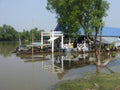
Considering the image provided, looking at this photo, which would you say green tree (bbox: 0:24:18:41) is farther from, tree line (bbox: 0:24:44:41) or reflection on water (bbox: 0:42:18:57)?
reflection on water (bbox: 0:42:18:57)

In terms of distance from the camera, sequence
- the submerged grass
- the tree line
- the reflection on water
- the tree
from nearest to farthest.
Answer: the submerged grass
the tree
the reflection on water
the tree line

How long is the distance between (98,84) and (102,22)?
1047 centimetres

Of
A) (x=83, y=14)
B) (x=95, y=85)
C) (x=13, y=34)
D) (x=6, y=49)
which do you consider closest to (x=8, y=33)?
(x=13, y=34)

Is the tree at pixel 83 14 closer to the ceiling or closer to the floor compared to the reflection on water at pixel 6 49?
closer to the ceiling

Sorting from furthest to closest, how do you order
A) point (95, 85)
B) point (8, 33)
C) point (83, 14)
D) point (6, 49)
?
point (8, 33) < point (6, 49) < point (83, 14) < point (95, 85)

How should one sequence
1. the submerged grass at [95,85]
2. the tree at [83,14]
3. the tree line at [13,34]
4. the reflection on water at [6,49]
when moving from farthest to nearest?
the tree line at [13,34] < the reflection on water at [6,49] < the tree at [83,14] < the submerged grass at [95,85]

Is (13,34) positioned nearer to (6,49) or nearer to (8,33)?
(8,33)

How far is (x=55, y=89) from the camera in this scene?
1466 cm

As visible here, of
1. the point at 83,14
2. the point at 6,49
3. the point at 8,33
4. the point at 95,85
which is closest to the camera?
the point at 95,85

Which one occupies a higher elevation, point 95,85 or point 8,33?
point 8,33

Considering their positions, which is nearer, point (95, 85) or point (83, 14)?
point (95, 85)

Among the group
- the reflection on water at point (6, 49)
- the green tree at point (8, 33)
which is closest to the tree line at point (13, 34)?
the green tree at point (8, 33)

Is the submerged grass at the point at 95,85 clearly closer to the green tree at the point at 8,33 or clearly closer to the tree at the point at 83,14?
the tree at the point at 83,14

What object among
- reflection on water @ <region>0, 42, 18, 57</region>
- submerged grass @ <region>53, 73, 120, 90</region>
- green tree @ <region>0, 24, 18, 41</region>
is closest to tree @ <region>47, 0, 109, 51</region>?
submerged grass @ <region>53, 73, 120, 90</region>
